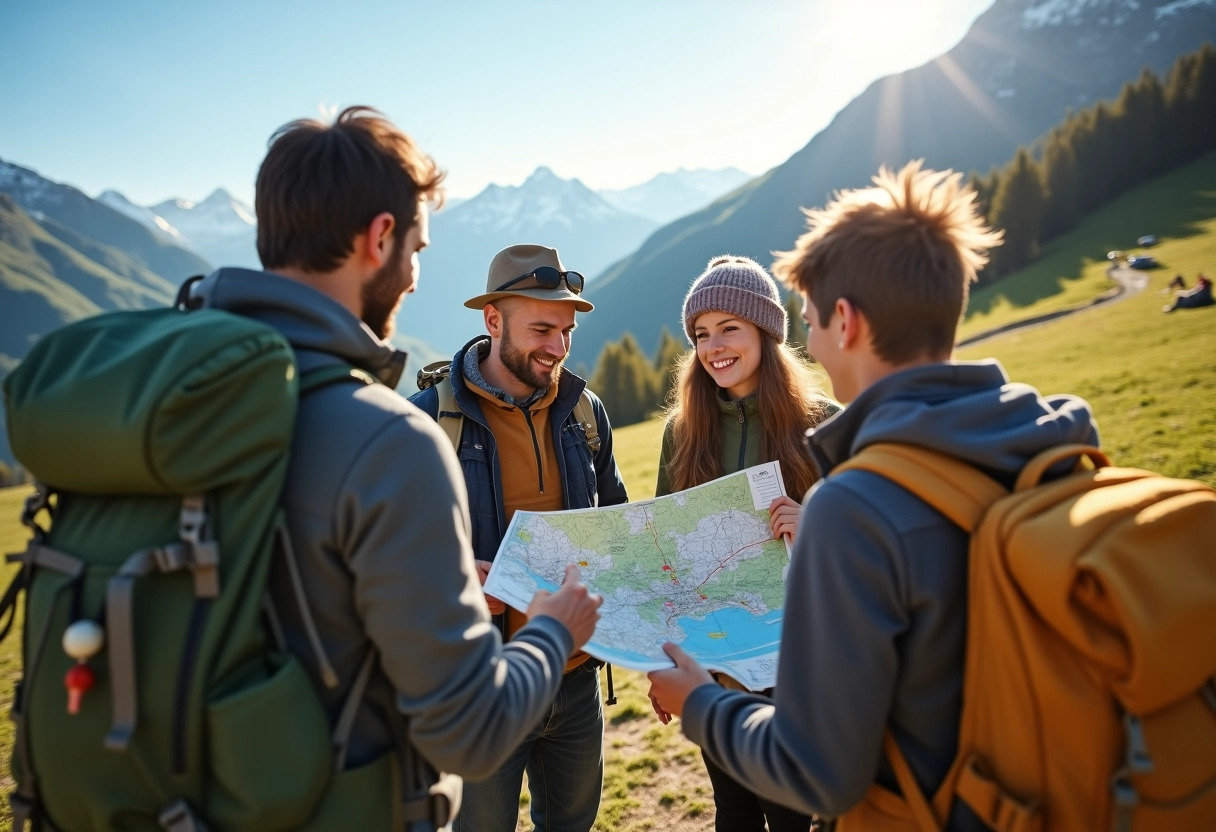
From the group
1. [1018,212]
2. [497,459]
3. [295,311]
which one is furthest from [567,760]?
[1018,212]

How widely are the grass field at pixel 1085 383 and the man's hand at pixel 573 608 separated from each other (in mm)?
4337

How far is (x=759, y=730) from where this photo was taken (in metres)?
2.29

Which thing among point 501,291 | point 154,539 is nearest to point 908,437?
point 154,539

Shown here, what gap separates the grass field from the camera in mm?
6805

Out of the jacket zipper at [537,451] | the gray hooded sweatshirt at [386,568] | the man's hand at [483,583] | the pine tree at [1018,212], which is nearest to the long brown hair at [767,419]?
the jacket zipper at [537,451]

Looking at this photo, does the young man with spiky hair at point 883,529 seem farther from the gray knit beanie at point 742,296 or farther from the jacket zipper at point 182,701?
the gray knit beanie at point 742,296

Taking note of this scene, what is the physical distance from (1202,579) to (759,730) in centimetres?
137

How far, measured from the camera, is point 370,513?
1996 mm

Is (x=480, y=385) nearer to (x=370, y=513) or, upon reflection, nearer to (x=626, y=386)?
(x=370, y=513)

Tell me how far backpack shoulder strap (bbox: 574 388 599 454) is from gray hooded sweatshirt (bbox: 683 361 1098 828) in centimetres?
285

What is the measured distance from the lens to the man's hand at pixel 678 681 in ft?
8.86

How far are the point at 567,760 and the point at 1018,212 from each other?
90.3 metres

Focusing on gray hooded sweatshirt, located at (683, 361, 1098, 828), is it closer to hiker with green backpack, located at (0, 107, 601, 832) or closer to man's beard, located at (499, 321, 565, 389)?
hiker with green backpack, located at (0, 107, 601, 832)

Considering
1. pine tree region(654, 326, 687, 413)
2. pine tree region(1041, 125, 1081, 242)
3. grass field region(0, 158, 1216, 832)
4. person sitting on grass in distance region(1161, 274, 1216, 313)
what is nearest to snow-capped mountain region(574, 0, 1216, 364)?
pine tree region(1041, 125, 1081, 242)
